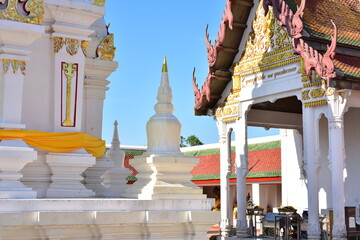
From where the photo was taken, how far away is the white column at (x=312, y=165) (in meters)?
13.0

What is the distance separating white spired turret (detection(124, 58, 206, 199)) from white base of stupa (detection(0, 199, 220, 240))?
0.16m

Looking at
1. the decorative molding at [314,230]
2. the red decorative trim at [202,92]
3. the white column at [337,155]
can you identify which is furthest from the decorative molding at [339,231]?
the red decorative trim at [202,92]

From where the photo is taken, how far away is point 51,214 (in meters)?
5.13

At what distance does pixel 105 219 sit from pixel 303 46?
349 inches

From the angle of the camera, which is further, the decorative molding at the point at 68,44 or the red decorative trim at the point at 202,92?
the red decorative trim at the point at 202,92

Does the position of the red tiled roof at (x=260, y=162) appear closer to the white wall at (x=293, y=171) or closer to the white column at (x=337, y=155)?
the white wall at (x=293, y=171)

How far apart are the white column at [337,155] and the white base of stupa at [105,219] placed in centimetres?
701

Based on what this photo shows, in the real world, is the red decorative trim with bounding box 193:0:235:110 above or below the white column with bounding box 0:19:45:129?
above

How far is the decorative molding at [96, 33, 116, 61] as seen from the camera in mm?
7559

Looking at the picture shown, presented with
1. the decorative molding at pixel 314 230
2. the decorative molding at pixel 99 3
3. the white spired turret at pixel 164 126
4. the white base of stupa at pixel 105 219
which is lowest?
the decorative molding at pixel 314 230

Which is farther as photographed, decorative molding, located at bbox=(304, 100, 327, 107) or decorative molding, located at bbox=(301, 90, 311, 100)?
decorative molding, located at bbox=(301, 90, 311, 100)

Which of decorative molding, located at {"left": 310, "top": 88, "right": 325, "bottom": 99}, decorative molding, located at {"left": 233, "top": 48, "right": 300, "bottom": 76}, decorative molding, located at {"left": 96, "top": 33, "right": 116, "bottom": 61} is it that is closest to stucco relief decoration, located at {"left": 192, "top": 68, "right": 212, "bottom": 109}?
decorative molding, located at {"left": 233, "top": 48, "right": 300, "bottom": 76}

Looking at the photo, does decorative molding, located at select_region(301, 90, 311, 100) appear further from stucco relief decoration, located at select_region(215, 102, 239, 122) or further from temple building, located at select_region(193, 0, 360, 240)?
stucco relief decoration, located at select_region(215, 102, 239, 122)

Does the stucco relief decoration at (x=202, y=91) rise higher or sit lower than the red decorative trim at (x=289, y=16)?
lower
